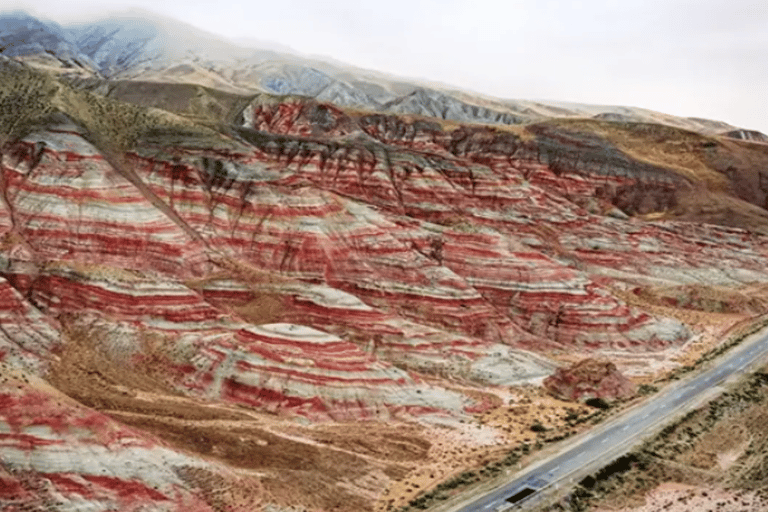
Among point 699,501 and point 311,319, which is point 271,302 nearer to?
point 311,319

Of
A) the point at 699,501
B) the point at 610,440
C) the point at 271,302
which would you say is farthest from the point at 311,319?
the point at 699,501

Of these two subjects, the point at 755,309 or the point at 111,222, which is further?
the point at 755,309

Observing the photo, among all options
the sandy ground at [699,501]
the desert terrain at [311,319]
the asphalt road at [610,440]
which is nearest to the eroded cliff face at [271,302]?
the desert terrain at [311,319]

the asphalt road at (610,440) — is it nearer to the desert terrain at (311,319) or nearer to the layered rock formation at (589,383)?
the desert terrain at (311,319)

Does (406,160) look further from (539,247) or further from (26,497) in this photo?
(26,497)

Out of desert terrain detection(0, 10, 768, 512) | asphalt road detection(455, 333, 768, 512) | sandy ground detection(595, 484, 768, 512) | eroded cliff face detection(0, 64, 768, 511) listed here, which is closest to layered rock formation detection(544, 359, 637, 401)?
desert terrain detection(0, 10, 768, 512)

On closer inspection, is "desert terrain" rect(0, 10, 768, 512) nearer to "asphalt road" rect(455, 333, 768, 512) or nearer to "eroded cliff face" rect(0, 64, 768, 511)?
"eroded cliff face" rect(0, 64, 768, 511)

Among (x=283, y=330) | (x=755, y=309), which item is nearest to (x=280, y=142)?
(x=283, y=330)
